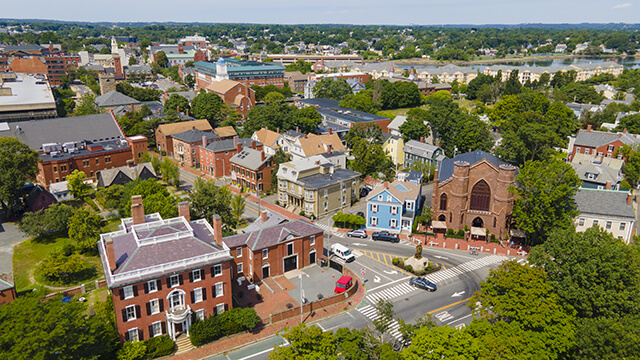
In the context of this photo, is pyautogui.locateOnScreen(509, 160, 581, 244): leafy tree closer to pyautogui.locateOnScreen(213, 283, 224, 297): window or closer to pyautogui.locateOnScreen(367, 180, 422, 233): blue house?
pyautogui.locateOnScreen(367, 180, 422, 233): blue house

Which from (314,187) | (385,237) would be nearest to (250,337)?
(385,237)

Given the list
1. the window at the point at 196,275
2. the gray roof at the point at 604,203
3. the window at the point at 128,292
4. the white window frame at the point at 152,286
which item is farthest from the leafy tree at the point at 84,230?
the gray roof at the point at 604,203

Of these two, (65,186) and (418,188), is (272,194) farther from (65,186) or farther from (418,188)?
(65,186)

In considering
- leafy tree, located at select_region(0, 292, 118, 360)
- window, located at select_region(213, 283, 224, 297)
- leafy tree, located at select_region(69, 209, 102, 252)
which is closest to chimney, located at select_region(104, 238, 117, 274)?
leafy tree, located at select_region(0, 292, 118, 360)

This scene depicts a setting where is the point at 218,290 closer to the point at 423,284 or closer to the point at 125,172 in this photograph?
the point at 423,284

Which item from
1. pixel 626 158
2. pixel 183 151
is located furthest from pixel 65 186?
pixel 626 158

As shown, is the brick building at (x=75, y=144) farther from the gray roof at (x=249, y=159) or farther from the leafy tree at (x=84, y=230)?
the leafy tree at (x=84, y=230)
